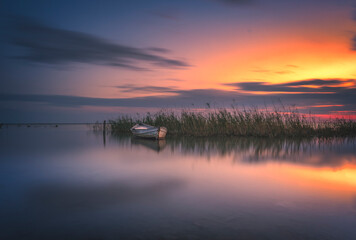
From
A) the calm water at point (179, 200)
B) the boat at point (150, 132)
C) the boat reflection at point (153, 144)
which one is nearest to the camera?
the calm water at point (179, 200)

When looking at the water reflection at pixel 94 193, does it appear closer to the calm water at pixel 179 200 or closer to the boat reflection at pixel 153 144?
the calm water at pixel 179 200

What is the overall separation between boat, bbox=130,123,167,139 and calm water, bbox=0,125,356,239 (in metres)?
7.45

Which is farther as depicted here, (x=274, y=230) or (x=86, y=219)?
(x=86, y=219)

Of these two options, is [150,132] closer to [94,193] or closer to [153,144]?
[153,144]

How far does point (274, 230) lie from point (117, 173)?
4589 millimetres

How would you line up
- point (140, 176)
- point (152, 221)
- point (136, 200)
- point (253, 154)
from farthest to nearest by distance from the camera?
point (253, 154) → point (140, 176) → point (136, 200) → point (152, 221)

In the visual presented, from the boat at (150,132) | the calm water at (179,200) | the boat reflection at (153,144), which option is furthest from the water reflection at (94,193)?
the boat at (150,132)

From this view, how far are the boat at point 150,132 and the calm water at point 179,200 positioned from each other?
24.4ft

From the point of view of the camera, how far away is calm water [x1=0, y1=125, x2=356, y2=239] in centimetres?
312

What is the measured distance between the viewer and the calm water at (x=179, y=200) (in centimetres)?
312

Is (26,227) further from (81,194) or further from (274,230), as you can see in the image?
(274,230)

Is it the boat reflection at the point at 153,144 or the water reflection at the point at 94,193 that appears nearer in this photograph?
the water reflection at the point at 94,193

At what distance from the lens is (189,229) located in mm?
3115

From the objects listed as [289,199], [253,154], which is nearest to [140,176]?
[289,199]
